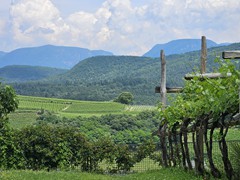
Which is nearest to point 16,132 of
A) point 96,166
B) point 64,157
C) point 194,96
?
point 64,157

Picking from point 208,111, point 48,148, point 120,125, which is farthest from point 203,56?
point 120,125

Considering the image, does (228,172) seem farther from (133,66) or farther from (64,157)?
(133,66)

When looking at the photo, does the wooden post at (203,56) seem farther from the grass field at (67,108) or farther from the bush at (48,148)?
the grass field at (67,108)

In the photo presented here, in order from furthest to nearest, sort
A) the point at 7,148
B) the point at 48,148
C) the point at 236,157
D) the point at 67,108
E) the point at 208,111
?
the point at 67,108, the point at 48,148, the point at 7,148, the point at 236,157, the point at 208,111

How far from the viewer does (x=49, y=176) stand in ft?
38.7

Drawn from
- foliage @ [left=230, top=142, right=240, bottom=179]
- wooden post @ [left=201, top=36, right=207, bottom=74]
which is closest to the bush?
wooden post @ [left=201, top=36, right=207, bottom=74]

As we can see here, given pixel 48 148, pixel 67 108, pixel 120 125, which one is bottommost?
pixel 120 125

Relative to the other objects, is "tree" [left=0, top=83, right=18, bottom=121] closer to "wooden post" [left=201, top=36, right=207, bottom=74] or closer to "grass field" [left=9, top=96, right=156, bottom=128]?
"wooden post" [left=201, top=36, right=207, bottom=74]

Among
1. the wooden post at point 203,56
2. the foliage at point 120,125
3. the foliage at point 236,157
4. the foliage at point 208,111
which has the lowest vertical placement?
the foliage at point 120,125

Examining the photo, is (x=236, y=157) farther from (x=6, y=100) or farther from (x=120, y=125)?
(x=120, y=125)

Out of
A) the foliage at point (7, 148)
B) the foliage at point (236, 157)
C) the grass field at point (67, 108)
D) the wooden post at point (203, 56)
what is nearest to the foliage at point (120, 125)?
the grass field at point (67, 108)

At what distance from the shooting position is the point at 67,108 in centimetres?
8481

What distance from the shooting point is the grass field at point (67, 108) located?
69438mm

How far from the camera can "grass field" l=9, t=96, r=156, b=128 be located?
2734 inches
